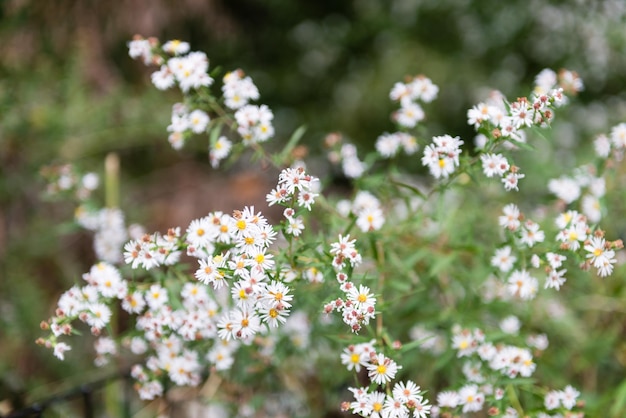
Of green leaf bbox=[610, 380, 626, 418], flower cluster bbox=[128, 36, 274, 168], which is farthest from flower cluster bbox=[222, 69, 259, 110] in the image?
green leaf bbox=[610, 380, 626, 418]

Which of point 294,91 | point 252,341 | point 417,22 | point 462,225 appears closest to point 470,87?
point 417,22

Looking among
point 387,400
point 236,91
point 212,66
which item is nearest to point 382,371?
point 387,400

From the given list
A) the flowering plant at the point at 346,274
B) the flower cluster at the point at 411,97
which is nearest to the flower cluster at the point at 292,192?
the flowering plant at the point at 346,274

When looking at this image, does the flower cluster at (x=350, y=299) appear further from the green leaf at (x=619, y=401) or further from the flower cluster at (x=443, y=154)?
the green leaf at (x=619, y=401)

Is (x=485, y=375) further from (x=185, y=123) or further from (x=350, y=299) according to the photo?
(x=185, y=123)

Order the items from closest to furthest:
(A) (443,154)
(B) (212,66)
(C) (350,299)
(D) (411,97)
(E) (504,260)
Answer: (C) (350,299) → (A) (443,154) → (E) (504,260) → (D) (411,97) → (B) (212,66)

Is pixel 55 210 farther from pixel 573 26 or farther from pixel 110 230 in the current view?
pixel 573 26
